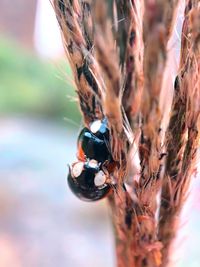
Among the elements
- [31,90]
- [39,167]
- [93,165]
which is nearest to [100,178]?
[93,165]

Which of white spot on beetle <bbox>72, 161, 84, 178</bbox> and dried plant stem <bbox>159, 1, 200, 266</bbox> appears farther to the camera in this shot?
white spot on beetle <bbox>72, 161, 84, 178</bbox>

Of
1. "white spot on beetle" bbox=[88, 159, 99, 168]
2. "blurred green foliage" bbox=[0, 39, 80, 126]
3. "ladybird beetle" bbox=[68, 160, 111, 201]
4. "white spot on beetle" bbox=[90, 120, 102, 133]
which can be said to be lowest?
"blurred green foliage" bbox=[0, 39, 80, 126]

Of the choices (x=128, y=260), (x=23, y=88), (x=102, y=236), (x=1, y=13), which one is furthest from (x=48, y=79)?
(x=128, y=260)

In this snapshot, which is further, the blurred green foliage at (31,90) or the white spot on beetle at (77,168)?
the blurred green foliage at (31,90)

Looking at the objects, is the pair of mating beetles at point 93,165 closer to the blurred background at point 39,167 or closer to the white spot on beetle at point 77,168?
the white spot on beetle at point 77,168

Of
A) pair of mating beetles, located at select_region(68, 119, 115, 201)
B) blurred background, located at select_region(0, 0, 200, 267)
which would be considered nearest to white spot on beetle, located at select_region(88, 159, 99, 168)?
pair of mating beetles, located at select_region(68, 119, 115, 201)

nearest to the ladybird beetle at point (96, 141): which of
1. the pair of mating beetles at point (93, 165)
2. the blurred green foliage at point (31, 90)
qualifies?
the pair of mating beetles at point (93, 165)

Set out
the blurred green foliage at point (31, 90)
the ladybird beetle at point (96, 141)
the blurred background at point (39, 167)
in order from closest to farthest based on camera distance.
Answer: the ladybird beetle at point (96, 141), the blurred background at point (39, 167), the blurred green foliage at point (31, 90)

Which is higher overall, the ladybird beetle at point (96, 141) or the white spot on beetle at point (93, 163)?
the ladybird beetle at point (96, 141)

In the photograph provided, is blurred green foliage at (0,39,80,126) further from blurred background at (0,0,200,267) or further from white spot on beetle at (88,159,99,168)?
white spot on beetle at (88,159,99,168)
